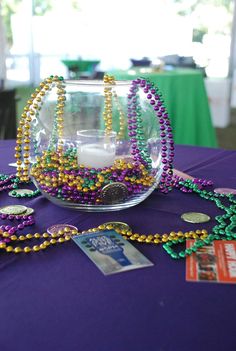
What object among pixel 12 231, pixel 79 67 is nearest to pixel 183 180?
pixel 12 231

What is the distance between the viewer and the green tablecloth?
7.29 ft

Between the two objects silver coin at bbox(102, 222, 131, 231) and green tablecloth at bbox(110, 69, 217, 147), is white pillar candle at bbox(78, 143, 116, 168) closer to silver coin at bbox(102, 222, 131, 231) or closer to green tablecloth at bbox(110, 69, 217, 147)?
silver coin at bbox(102, 222, 131, 231)

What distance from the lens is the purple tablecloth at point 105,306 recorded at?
0.33 m

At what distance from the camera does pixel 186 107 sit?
2268 millimetres

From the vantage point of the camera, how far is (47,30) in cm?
487

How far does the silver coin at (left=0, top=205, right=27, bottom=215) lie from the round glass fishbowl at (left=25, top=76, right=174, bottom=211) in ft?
0.13

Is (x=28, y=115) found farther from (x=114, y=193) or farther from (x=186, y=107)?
(x=186, y=107)

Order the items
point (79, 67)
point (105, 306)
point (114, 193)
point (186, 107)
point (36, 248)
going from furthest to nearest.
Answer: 1. point (79, 67)
2. point (186, 107)
3. point (114, 193)
4. point (36, 248)
5. point (105, 306)

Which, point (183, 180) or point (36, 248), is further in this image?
point (183, 180)

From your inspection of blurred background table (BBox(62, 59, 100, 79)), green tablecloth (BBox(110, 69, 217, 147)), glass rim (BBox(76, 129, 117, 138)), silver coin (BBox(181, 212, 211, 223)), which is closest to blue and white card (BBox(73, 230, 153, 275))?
silver coin (BBox(181, 212, 211, 223))

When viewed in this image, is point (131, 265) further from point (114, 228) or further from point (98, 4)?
point (98, 4)

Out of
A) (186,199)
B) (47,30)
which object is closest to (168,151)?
(186,199)

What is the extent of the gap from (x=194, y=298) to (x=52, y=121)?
39 centimetres

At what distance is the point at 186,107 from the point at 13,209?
5.84ft
